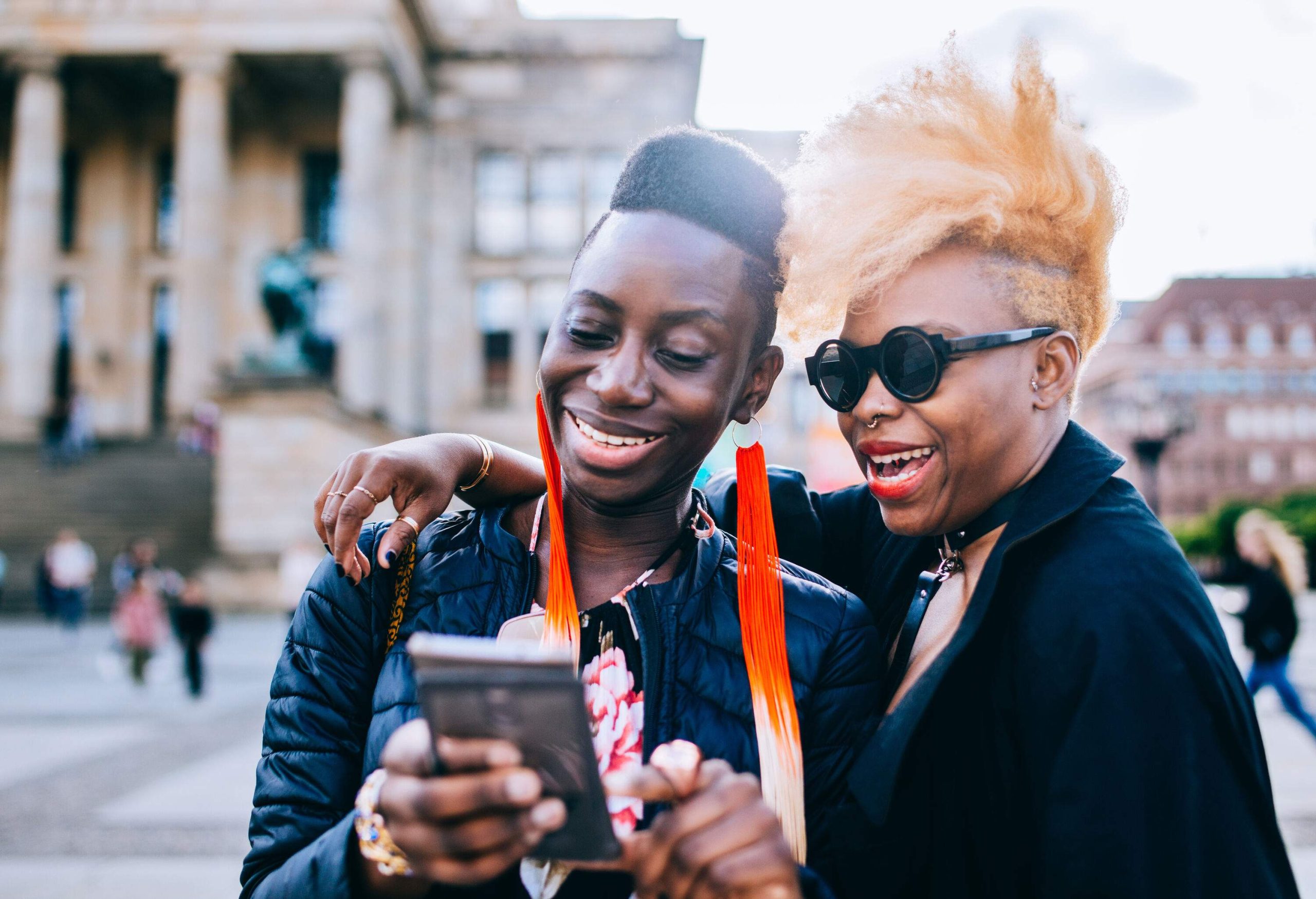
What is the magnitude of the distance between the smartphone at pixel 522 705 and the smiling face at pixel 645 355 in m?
0.62

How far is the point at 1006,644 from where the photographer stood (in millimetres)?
1529

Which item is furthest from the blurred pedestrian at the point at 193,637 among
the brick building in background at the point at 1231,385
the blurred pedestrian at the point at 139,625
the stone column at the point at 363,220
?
the brick building in background at the point at 1231,385

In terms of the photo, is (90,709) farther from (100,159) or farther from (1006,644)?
(100,159)

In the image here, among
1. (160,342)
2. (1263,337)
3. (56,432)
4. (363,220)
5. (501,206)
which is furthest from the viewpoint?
(1263,337)

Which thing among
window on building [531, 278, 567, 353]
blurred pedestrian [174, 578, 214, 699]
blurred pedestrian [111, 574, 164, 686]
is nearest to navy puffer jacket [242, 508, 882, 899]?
blurred pedestrian [174, 578, 214, 699]

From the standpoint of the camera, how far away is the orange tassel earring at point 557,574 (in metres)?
1.64

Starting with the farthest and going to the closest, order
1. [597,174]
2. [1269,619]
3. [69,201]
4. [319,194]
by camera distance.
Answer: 1. [597,174]
2. [319,194]
3. [69,201]
4. [1269,619]

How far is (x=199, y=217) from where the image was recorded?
83.4ft

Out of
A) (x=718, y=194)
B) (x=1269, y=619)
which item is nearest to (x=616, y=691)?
(x=718, y=194)

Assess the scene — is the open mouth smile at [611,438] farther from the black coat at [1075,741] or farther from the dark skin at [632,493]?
the black coat at [1075,741]

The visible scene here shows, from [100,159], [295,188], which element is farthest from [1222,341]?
[100,159]

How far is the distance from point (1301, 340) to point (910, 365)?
83114mm

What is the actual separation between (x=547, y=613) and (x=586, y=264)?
60 centimetres

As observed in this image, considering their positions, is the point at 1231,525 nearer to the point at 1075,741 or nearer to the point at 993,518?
the point at 993,518
